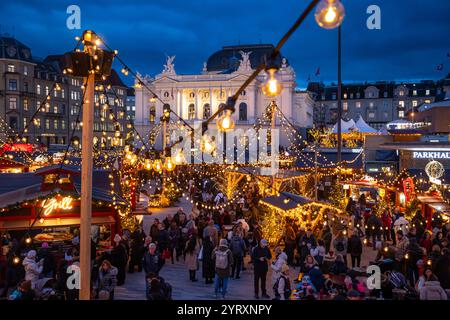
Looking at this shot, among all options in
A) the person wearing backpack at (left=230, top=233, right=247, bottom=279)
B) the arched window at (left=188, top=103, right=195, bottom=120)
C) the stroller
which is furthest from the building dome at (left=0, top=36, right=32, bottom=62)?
the stroller

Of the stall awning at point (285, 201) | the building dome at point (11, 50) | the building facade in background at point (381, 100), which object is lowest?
the stall awning at point (285, 201)

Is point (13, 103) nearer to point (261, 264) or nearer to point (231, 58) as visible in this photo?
point (231, 58)

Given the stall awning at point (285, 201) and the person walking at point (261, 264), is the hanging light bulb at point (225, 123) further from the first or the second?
the stall awning at point (285, 201)

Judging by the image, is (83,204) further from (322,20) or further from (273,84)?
(322,20)

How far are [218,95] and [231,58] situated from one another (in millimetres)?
9391

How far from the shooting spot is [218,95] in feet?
228

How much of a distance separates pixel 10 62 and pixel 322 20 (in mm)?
62157

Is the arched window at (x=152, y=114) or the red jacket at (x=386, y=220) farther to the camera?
the arched window at (x=152, y=114)

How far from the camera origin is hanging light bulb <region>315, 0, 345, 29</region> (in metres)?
3.52

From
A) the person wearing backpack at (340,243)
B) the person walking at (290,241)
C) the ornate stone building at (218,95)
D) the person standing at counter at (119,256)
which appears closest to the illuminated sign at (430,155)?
the person wearing backpack at (340,243)

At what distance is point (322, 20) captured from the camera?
3.58 m

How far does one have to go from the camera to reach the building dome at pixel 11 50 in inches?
2265

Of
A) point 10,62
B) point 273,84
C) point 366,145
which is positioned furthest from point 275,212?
point 10,62

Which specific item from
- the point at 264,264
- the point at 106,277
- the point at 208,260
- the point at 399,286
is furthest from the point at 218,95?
the point at 399,286
